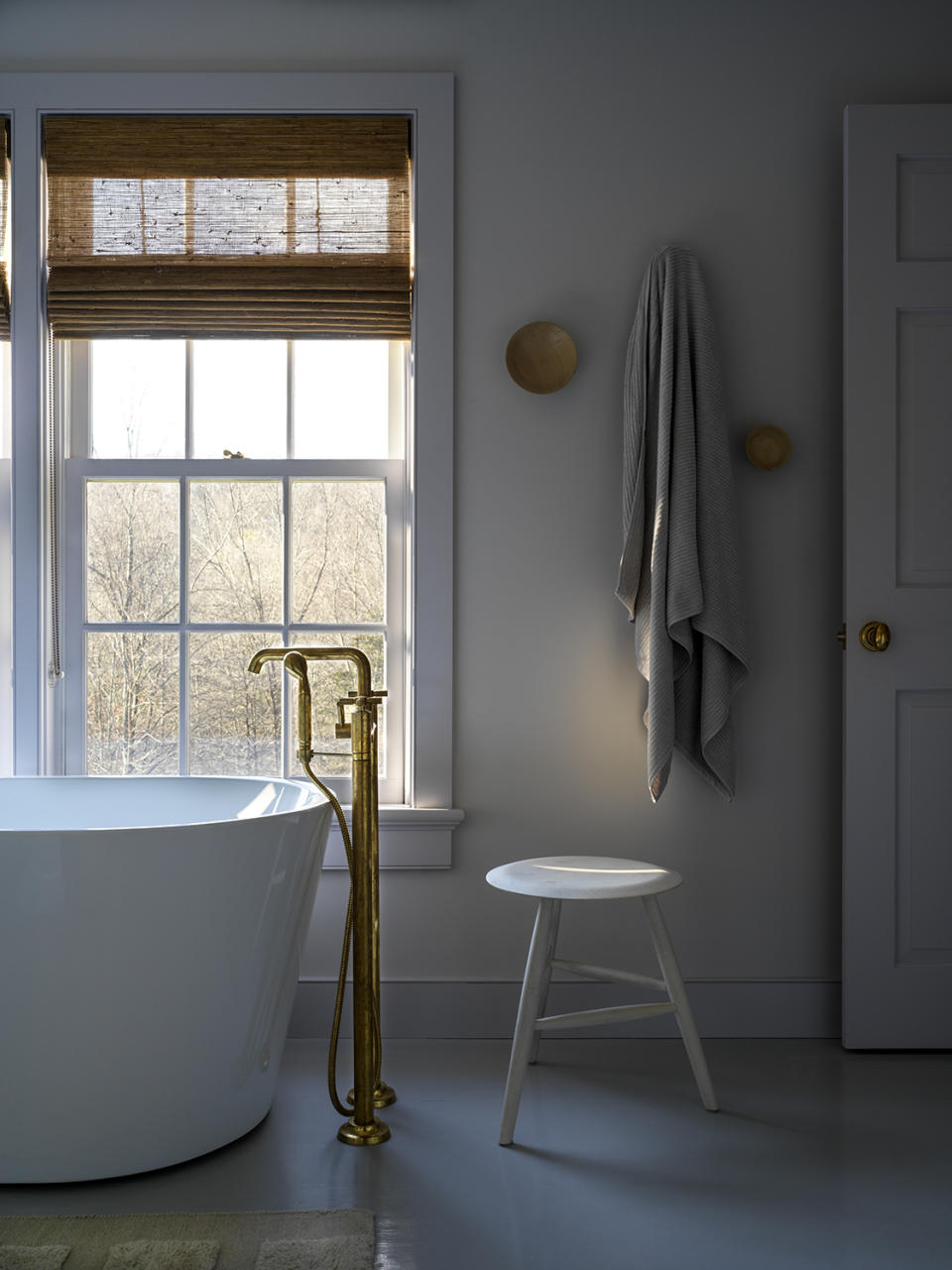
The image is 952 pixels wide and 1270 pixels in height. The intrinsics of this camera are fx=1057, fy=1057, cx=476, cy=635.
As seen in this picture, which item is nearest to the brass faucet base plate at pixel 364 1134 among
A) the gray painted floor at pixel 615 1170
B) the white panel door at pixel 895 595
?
the gray painted floor at pixel 615 1170

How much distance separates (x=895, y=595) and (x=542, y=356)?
1010mm

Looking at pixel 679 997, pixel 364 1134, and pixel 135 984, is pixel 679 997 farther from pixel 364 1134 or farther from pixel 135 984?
pixel 135 984

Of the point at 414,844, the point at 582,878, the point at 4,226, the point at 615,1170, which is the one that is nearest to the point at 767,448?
the point at 582,878

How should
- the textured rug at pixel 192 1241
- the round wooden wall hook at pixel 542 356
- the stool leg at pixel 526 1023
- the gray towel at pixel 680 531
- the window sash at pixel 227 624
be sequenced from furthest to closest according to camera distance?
the window sash at pixel 227 624 → the round wooden wall hook at pixel 542 356 → the gray towel at pixel 680 531 → the stool leg at pixel 526 1023 → the textured rug at pixel 192 1241

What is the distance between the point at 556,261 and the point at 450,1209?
2053 millimetres

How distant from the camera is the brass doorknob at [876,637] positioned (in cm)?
247

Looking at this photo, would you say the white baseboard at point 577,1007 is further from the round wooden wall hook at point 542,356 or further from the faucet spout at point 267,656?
the round wooden wall hook at point 542,356

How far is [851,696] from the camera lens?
2.48 meters

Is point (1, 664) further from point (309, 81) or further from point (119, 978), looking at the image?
point (309, 81)

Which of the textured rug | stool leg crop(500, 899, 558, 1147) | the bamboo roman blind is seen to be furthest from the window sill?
the bamboo roman blind

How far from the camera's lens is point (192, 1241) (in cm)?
163

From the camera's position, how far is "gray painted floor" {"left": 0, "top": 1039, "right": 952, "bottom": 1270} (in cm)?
164

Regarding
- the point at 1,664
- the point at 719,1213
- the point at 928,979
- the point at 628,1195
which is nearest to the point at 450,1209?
the point at 628,1195

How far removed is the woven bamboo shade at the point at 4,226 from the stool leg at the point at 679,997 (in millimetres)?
2030
